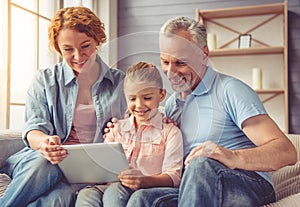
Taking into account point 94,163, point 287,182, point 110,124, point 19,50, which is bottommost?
point 287,182

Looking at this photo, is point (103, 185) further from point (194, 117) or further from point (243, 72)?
point (243, 72)

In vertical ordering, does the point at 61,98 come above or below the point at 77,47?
below

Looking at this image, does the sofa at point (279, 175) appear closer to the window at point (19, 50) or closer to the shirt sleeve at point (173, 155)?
the shirt sleeve at point (173, 155)

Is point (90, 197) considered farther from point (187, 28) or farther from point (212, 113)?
point (187, 28)

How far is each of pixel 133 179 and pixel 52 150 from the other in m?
0.26

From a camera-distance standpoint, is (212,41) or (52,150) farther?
(212,41)

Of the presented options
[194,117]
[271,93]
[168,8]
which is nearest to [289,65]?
[271,93]

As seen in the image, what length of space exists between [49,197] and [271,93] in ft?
8.06

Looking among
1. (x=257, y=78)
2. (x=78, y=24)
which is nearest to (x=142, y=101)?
(x=78, y=24)

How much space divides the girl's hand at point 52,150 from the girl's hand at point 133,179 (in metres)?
0.18

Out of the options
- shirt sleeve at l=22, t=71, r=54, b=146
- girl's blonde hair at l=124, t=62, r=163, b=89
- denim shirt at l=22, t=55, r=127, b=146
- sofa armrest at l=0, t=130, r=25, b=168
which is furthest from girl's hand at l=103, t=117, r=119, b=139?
sofa armrest at l=0, t=130, r=25, b=168

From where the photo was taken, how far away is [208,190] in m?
1.00

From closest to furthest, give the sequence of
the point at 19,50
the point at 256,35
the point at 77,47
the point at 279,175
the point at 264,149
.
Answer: the point at 264,149 → the point at 77,47 → the point at 279,175 → the point at 19,50 → the point at 256,35

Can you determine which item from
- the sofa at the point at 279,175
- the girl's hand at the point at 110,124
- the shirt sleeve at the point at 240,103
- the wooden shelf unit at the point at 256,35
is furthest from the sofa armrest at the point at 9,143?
the wooden shelf unit at the point at 256,35
